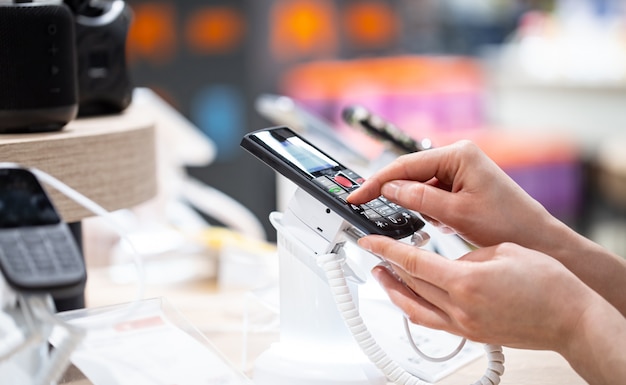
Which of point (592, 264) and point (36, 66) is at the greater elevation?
point (36, 66)

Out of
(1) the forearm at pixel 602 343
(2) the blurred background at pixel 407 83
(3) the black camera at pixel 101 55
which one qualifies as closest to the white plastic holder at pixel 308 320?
(1) the forearm at pixel 602 343

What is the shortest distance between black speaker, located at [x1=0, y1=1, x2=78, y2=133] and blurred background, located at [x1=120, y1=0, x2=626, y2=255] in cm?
216

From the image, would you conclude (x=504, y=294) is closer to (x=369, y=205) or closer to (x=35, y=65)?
(x=369, y=205)

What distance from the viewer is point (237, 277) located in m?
1.34

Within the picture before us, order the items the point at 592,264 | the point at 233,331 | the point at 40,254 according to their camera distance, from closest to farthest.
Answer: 1. the point at 40,254
2. the point at 592,264
3. the point at 233,331

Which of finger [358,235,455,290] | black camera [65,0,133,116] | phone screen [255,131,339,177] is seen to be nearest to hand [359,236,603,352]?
finger [358,235,455,290]

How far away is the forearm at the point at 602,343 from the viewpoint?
68 cm

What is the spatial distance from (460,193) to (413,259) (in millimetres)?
104

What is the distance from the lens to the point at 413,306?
734mm

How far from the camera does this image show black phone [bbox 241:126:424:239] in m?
0.74

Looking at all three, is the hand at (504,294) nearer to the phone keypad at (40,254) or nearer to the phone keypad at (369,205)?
the phone keypad at (369,205)

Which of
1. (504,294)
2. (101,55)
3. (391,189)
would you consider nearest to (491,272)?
(504,294)

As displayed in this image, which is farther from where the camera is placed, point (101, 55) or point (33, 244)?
point (101, 55)

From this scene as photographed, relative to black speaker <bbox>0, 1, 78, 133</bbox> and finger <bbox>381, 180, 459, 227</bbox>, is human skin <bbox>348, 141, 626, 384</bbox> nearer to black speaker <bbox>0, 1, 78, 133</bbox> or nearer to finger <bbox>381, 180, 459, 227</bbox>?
finger <bbox>381, 180, 459, 227</bbox>
